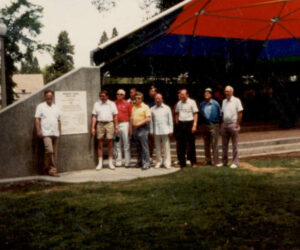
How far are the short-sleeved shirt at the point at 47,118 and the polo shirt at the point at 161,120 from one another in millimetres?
2371

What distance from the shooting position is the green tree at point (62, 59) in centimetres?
8031

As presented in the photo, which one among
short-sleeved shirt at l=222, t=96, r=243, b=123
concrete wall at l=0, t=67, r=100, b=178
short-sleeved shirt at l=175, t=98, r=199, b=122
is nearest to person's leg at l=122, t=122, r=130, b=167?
concrete wall at l=0, t=67, r=100, b=178

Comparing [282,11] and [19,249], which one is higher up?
[282,11]

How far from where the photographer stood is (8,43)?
44312 millimetres

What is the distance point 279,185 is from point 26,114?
5507 mm

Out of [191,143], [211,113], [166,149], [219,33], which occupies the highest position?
[219,33]

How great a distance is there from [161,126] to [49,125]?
2.65 meters

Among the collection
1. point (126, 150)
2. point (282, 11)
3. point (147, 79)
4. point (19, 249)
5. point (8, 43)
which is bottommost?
point (19, 249)

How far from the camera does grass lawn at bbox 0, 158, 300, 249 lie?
4.82 meters

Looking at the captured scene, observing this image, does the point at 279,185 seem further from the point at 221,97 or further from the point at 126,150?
the point at 221,97

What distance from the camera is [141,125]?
1005 centimetres

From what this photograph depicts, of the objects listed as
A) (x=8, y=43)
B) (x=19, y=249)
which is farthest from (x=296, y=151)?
(x=8, y=43)

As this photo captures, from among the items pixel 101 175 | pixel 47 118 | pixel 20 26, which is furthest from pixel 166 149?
pixel 20 26

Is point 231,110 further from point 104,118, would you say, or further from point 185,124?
point 104,118
